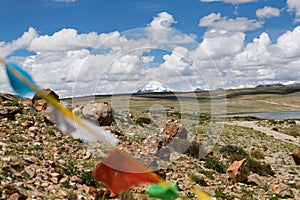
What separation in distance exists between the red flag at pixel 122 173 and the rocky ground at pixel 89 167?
3.83m

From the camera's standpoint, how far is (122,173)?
122 cm

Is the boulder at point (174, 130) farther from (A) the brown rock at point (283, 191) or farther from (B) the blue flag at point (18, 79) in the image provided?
(B) the blue flag at point (18, 79)

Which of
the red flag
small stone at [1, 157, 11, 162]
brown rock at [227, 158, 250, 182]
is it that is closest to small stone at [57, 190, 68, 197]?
small stone at [1, 157, 11, 162]

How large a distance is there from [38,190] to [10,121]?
21.7 feet

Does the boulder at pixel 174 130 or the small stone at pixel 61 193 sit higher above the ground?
the boulder at pixel 174 130

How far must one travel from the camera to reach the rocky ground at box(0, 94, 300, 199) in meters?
8.93

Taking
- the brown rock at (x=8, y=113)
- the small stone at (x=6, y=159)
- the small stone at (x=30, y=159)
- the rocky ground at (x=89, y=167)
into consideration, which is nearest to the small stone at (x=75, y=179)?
the rocky ground at (x=89, y=167)

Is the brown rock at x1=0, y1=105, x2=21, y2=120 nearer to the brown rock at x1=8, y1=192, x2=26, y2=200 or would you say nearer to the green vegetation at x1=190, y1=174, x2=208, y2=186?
the green vegetation at x1=190, y1=174, x2=208, y2=186

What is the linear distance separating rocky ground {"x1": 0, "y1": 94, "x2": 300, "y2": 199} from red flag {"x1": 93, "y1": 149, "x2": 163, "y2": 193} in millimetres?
3829

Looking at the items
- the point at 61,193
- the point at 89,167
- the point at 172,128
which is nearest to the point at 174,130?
the point at 172,128

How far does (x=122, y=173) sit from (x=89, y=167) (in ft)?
33.2

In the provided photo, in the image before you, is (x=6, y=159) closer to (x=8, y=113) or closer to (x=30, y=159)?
(x=30, y=159)

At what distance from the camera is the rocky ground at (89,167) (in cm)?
893

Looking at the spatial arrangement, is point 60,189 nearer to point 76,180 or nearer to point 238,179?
point 76,180
